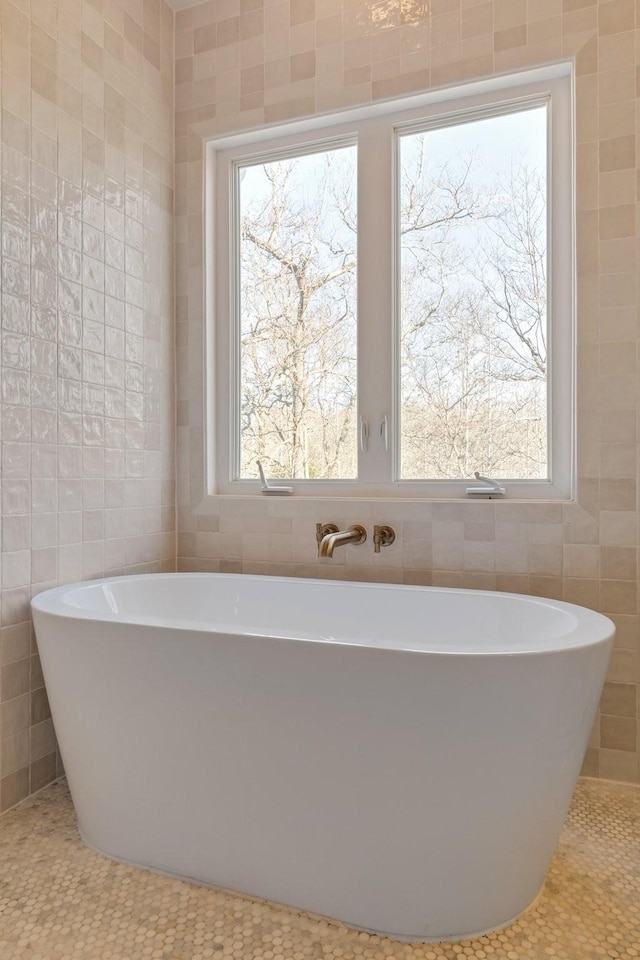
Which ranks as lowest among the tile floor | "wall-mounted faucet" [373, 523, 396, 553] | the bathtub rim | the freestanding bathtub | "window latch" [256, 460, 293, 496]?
the tile floor

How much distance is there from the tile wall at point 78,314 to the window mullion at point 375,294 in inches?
30.7

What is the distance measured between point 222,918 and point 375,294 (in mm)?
1945

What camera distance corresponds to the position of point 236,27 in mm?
2451

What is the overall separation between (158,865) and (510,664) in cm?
100

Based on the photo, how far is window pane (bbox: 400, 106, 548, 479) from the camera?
216 centimetres

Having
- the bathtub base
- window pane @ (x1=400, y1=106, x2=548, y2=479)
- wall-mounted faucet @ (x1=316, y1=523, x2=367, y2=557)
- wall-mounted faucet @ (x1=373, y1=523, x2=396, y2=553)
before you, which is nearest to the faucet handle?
wall-mounted faucet @ (x1=316, y1=523, x2=367, y2=557)

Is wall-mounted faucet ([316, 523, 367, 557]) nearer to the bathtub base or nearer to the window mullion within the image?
the window mullion

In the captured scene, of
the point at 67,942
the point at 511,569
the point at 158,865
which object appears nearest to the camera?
the point at 67,942

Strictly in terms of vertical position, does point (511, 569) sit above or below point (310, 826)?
above

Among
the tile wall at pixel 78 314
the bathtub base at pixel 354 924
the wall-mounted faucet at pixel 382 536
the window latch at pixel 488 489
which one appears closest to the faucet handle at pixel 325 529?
the wall-mounted faucet at pixel 382 536

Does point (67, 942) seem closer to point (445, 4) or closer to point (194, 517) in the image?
point (194, 517)

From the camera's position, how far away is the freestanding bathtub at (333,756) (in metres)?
1.19

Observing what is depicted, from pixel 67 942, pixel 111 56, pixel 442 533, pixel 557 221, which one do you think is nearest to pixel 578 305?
pixel 557 221

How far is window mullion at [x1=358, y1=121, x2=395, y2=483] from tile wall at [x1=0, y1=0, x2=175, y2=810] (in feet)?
2.56
